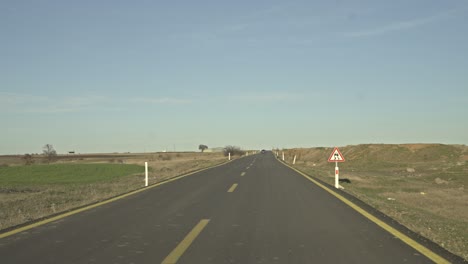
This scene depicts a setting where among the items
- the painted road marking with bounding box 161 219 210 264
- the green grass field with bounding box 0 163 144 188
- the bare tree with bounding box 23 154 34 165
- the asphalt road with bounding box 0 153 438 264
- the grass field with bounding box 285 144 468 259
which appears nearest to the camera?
the painted road marking with bounding box 161 219 210 264

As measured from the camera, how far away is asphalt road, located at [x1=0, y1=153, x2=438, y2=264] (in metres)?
5.92

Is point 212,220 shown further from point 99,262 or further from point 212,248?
point 99,262

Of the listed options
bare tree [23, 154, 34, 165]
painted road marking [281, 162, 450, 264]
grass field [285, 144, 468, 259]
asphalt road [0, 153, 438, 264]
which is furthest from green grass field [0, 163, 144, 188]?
bare tree [23, 154, 34, 165]

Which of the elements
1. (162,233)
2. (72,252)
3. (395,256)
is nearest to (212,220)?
(162,233)

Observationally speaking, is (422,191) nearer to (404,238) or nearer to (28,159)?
(404,238)

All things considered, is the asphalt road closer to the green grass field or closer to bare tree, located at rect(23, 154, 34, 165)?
the green grass field

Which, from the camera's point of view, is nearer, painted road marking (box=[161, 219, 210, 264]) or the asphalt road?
painted road marking (box=[161, 219, 210, 264])

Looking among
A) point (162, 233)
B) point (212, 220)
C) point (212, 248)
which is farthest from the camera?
point (212, 220)

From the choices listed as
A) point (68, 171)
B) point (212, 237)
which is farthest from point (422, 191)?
point (68, 171)

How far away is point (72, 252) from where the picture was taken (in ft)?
20.5

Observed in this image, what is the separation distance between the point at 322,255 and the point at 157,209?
578 cm

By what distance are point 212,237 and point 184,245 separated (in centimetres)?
75

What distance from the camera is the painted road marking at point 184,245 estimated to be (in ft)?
18.9

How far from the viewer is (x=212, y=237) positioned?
7.22 meters
